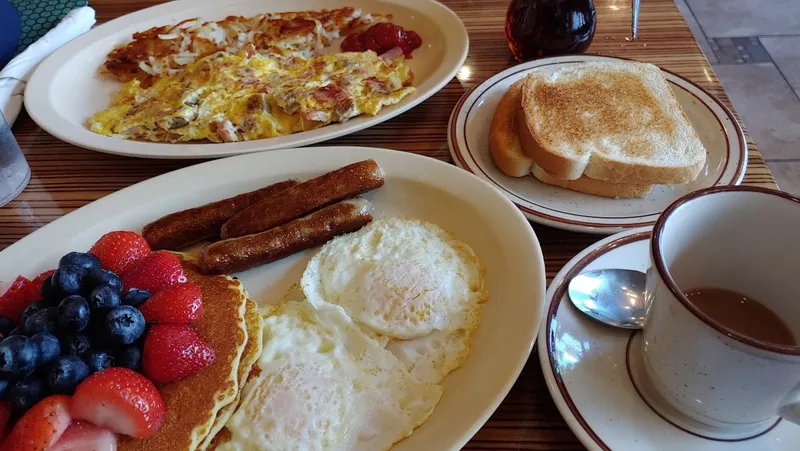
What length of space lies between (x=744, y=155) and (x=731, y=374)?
3.32ft

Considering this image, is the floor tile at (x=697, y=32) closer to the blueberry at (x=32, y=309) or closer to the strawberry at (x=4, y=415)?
the blueberry at (x=32, y=309)

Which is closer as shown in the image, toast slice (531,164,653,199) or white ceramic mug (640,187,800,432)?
white ceramic mug (640,187,800,432)

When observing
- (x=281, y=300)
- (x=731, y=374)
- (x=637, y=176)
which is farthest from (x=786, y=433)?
(x=281, y=300)

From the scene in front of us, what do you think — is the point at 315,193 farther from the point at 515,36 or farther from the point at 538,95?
the point at 515,36

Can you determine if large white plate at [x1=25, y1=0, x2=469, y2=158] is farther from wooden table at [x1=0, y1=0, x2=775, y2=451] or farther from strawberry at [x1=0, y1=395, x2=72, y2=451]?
strawberry at [x1=0, y1=395, x2=72, y2=451]

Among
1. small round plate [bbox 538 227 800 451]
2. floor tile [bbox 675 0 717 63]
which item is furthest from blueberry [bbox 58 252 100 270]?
floor tile [bbox 675 0 717 63]

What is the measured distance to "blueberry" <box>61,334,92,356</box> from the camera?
43.8 inches

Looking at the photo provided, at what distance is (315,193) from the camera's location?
60.1 inches

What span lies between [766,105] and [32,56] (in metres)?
4.58

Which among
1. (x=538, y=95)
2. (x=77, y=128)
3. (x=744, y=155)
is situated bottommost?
(x=744, y=155)

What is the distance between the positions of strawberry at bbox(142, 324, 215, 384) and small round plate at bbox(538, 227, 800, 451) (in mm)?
703

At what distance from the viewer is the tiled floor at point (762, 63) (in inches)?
152

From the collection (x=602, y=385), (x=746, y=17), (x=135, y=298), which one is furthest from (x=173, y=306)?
(x=746, y=17)

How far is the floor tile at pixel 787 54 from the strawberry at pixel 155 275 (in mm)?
4708
